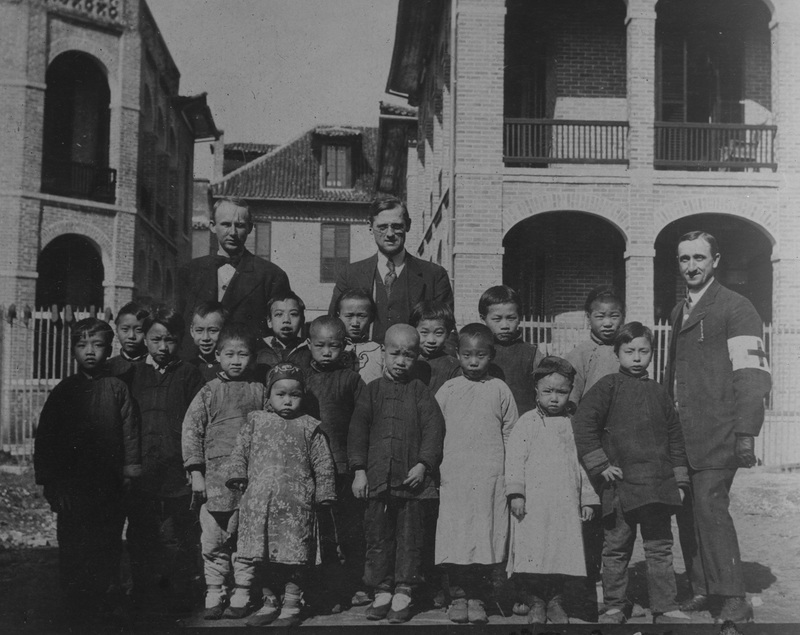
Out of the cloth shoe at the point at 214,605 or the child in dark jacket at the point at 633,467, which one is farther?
the child in dark jacket at the point at 633,467

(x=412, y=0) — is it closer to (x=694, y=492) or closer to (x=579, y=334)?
(x=579, y=334)

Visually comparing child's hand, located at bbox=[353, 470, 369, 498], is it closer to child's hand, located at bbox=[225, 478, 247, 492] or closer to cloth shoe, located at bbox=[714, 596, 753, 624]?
child's hand, located at bbox=[225, 478, 247, 492]

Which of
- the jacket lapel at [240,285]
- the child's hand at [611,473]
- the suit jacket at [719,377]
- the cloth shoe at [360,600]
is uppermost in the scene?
the jacket lapel at [240,285]

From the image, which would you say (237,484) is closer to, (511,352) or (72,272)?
(511,352)

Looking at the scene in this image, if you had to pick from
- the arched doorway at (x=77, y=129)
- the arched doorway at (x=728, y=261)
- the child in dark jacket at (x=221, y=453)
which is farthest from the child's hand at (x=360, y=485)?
the arched doorway at (x=77, y=129)

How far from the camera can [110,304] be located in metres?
18.2

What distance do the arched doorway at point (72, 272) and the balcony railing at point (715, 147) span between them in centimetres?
1251

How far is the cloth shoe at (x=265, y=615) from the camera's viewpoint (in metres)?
4.33

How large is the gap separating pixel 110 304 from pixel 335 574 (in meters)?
14.7

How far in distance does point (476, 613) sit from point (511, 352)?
1573 mm

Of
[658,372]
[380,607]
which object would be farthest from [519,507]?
[658,372]

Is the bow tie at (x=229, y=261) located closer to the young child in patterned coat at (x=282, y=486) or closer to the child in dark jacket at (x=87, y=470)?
the child in dark jacket at (x=87, y=470)

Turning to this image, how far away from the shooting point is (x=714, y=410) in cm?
473

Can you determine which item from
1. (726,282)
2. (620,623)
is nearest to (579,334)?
(726,282)
